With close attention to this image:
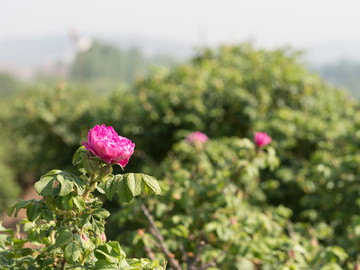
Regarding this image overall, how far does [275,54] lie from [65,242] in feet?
19.8

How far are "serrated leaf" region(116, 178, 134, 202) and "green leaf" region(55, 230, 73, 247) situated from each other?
0.71 ft

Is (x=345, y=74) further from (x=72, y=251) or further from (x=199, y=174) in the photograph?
(x=72, y=251)

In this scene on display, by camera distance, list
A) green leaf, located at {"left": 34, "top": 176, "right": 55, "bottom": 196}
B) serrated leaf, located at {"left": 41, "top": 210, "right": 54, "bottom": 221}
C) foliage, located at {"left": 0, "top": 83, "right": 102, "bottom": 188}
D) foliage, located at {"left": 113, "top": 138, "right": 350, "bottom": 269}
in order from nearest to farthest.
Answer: green leaf, located at {"left": 34, "top": 176, "right": 55, "bottom": 196}
serrated leaf, located at {"left": 41, "top": 210, "right": 54, "bottom": 221}
foliage, located at {"left": 113, "top": 138, "right": 350, "bottom": 269}
foliage, located at {"left": 0, "top": 83, "right": 102, "bottom": 188}

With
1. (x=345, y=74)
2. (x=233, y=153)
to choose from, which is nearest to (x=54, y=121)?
(x=233, y=153)

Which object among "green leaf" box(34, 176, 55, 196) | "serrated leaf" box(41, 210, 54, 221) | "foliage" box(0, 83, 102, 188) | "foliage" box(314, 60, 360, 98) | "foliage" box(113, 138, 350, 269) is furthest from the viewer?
"foliage" box(314, 60, 360, 98)

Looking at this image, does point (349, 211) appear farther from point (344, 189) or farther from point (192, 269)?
point (192, 269)

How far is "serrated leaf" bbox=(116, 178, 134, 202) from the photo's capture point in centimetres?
118

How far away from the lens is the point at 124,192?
1182 mm

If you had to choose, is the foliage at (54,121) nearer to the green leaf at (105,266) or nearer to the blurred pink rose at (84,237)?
the blurred pink rose at (84,237)

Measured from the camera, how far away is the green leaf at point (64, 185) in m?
1.13

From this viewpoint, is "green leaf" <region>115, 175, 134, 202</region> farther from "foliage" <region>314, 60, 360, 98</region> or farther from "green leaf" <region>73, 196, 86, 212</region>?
"foliage" <region>314, 60, 360, 98</region>

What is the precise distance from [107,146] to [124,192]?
15cm

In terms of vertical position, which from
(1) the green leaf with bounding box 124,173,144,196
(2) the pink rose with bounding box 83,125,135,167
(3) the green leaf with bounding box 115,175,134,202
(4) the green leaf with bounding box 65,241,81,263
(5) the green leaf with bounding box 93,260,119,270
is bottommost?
(5) the green leaf with bounding box 93,260,119,270

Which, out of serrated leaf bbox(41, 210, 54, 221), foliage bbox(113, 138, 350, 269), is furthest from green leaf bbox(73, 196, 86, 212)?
foliage bbox(113, 138, 350, 269)
